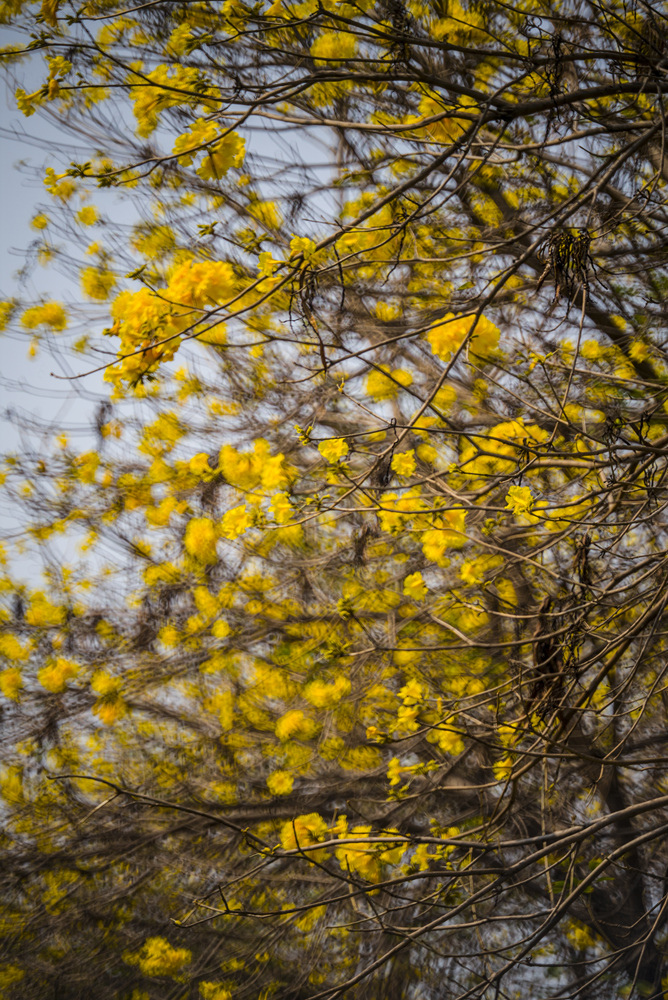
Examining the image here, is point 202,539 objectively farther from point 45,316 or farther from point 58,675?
point 45,316

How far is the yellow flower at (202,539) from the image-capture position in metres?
3.41

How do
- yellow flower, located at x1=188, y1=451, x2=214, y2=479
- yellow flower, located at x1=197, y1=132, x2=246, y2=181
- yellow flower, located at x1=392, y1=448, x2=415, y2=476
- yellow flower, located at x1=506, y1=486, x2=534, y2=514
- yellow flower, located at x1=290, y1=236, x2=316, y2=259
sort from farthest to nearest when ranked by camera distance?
yellow flower, located at x1=188, y1=451, x2=214, y2=479, yellow flower, located at x1=392, y1=448, x2=415, y2=476, yellow flower, located at x1=506, y1=486, x2=534, y2=514, yellow flower, located at x1=197, y1=132, x2=246, y2=181, yellow flower, located at x1=290, y1=236, x2=316, y2=259

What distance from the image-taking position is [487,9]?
245cm

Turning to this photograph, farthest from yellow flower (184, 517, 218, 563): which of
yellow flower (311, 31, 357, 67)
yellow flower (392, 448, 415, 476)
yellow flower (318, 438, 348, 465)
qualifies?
yellow flower (311, 31, 357, 67)

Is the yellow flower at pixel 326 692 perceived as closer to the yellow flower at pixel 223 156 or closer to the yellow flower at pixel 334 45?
the yellow flower at pixel 223 156

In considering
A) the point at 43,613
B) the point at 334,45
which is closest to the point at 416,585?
the point at 334,45

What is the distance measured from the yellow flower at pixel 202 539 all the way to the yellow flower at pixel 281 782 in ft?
3.89

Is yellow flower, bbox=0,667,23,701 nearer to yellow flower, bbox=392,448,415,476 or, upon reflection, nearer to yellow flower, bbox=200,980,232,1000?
yellow flower, bbox=200,980,232,1000

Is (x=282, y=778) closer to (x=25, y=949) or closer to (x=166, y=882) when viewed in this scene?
(x=166, y=882)

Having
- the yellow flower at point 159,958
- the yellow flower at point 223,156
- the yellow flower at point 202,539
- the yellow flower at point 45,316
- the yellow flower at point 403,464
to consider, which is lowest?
the yellow flower at point 159,958

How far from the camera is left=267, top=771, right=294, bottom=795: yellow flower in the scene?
322cm

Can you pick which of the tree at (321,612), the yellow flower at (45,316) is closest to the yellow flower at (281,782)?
the tree at (321,612)

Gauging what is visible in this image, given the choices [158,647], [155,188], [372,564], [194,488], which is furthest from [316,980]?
[155,188]

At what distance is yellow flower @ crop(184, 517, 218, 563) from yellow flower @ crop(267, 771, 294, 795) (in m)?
1.18
